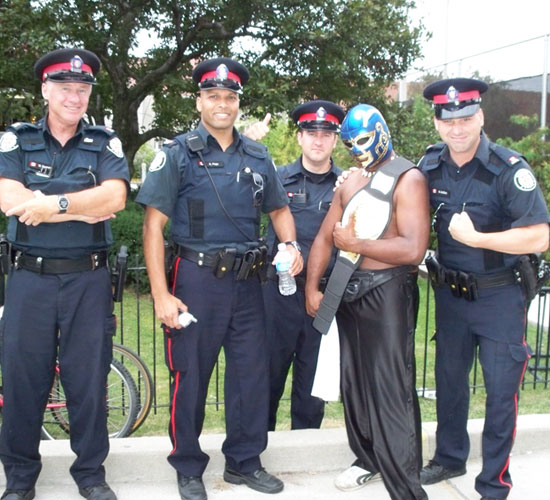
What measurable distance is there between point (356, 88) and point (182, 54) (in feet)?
9.35

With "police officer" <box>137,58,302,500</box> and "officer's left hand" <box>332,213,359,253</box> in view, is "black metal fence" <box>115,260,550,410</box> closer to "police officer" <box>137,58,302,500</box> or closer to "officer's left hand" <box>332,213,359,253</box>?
"police officer" <box>137,58,302,500</box>

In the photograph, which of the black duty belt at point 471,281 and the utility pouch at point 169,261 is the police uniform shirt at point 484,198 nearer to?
the black duty belt at point 471,281

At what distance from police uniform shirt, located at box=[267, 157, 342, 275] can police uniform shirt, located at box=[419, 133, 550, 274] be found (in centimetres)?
89

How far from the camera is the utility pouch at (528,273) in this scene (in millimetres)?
3338

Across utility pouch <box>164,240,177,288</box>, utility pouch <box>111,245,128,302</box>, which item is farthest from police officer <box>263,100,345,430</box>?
utility pouch <box>111,245,128,302</box>

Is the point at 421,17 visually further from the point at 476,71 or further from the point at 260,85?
the point at 476,71

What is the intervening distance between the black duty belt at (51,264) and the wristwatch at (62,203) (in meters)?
0.31

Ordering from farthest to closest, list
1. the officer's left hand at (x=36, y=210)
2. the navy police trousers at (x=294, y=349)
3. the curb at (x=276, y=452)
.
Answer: the navy police trousers at (x=294, y=349) → the curb at (x=276, y=452) → the officer's left hand at (x=36, y=210)

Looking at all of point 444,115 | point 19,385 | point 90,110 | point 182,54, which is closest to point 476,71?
point 182,54

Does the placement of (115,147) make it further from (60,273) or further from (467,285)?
(467,285)

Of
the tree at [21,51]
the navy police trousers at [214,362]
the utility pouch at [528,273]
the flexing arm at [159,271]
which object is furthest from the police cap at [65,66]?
the tree at [21,51]

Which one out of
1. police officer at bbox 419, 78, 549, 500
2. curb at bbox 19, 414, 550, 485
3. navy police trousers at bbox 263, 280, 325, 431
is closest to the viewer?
police officer at bbox 419, 78, 549, 500

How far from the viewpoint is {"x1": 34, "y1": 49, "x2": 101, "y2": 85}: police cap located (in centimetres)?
324

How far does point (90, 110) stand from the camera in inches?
479
